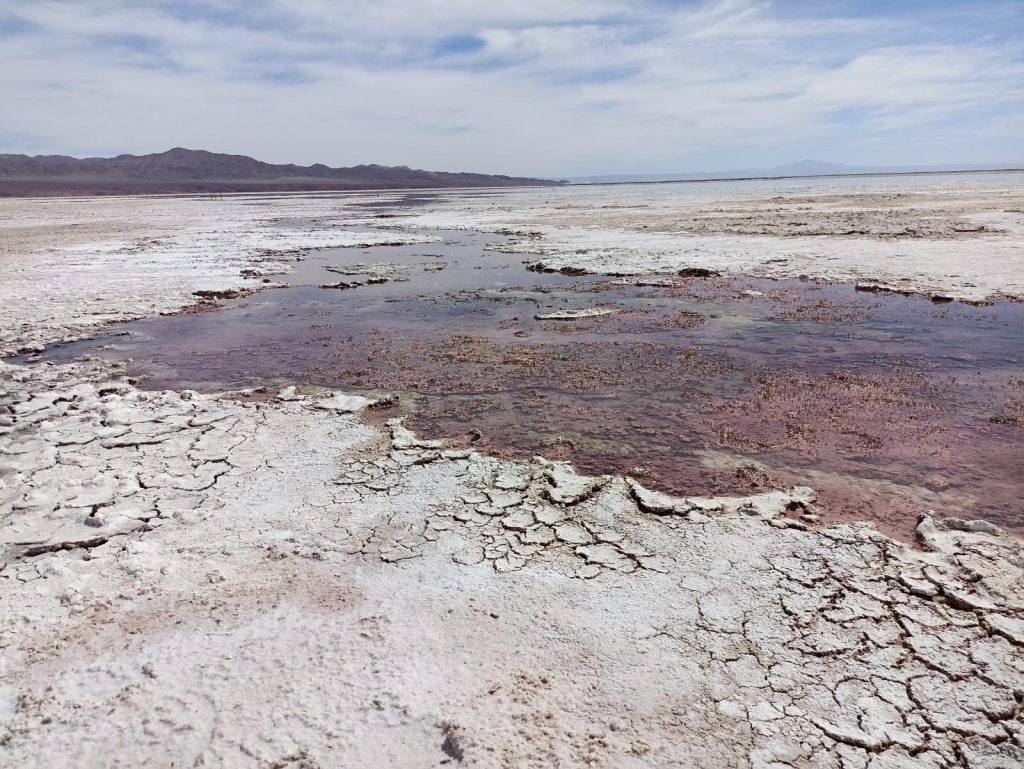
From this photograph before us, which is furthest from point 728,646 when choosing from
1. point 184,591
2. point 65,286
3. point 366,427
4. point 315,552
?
point 65,286

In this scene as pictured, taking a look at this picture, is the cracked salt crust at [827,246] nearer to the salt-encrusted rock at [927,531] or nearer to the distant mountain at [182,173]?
the salt-encrusted rock at [927,531]

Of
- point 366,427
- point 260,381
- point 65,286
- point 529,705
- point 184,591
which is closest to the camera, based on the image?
point 529,705

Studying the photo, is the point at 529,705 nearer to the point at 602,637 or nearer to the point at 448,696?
the point at 448,696

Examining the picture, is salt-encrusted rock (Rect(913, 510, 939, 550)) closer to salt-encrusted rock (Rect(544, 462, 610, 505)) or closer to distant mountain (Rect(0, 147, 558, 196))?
salt-encrusted rock (Rect(544, 462, 610, 505))

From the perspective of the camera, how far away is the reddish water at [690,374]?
13.7 feet

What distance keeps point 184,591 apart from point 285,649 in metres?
0.80

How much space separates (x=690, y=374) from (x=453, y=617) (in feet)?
13.9

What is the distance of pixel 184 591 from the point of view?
10.0 feet

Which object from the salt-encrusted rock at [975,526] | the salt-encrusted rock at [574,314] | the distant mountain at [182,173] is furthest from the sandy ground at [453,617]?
the distant mountain at [182,173]

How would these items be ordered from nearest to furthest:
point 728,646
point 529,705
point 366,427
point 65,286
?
point 529,705 < point 728,646 < point 366,427 < point 65,286

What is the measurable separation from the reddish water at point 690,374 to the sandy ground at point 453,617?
487 mm

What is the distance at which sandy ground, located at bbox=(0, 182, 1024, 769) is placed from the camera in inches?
86.7

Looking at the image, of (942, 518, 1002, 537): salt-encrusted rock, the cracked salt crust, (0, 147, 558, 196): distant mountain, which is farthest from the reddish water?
(0, 147, 558, 196): distant mountain

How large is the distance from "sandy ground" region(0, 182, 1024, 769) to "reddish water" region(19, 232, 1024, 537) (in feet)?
1.60
